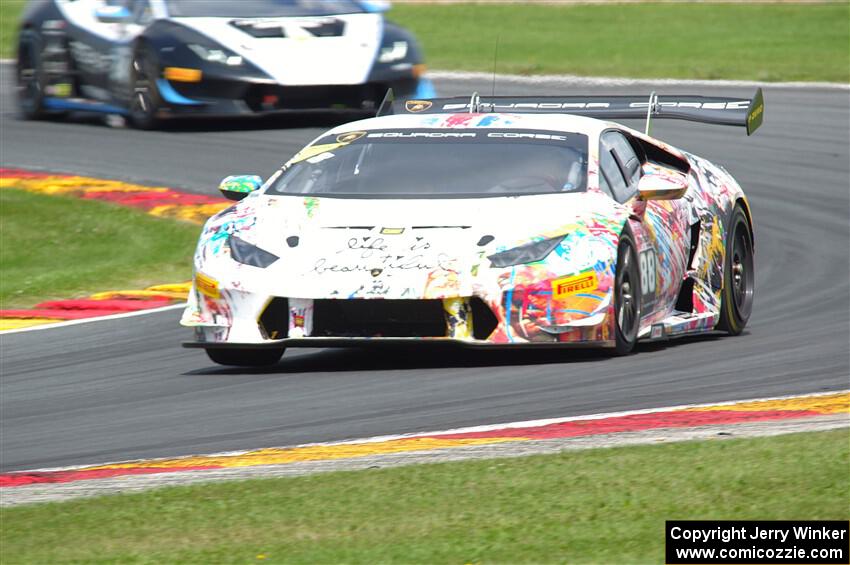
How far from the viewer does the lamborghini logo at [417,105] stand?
10.2 metres

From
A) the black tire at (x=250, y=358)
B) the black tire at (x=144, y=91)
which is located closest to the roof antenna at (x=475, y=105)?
the black tire at (x=250, y=358)

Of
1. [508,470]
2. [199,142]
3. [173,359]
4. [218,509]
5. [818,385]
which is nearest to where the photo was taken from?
[218,509]

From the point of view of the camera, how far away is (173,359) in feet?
30.2

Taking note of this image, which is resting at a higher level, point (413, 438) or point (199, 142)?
point (413, 438)

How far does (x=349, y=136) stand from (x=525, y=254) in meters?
1.58

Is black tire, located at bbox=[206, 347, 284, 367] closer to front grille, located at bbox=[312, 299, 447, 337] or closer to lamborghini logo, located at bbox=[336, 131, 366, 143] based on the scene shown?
front grille, located at bbox=[312, 299, 447, 337]

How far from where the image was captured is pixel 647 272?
883 centimetres

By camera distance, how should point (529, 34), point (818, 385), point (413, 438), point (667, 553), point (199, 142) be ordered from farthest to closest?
1. point (529, 34)
2. point (199, 142)
3. point (818, 385)
4. point (413, 438)
5. point (667, 553)

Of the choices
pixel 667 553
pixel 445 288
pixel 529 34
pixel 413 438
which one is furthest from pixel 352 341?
pixel 529 34

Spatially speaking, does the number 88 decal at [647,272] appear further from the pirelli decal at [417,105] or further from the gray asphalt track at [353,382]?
the pirelli decal at [417,105]

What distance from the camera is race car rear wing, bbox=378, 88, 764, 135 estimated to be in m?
9.98

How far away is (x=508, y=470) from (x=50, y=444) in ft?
6.84

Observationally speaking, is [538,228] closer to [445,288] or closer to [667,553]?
[445,288]

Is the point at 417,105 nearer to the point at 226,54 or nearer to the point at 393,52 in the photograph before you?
the point at 226,54
